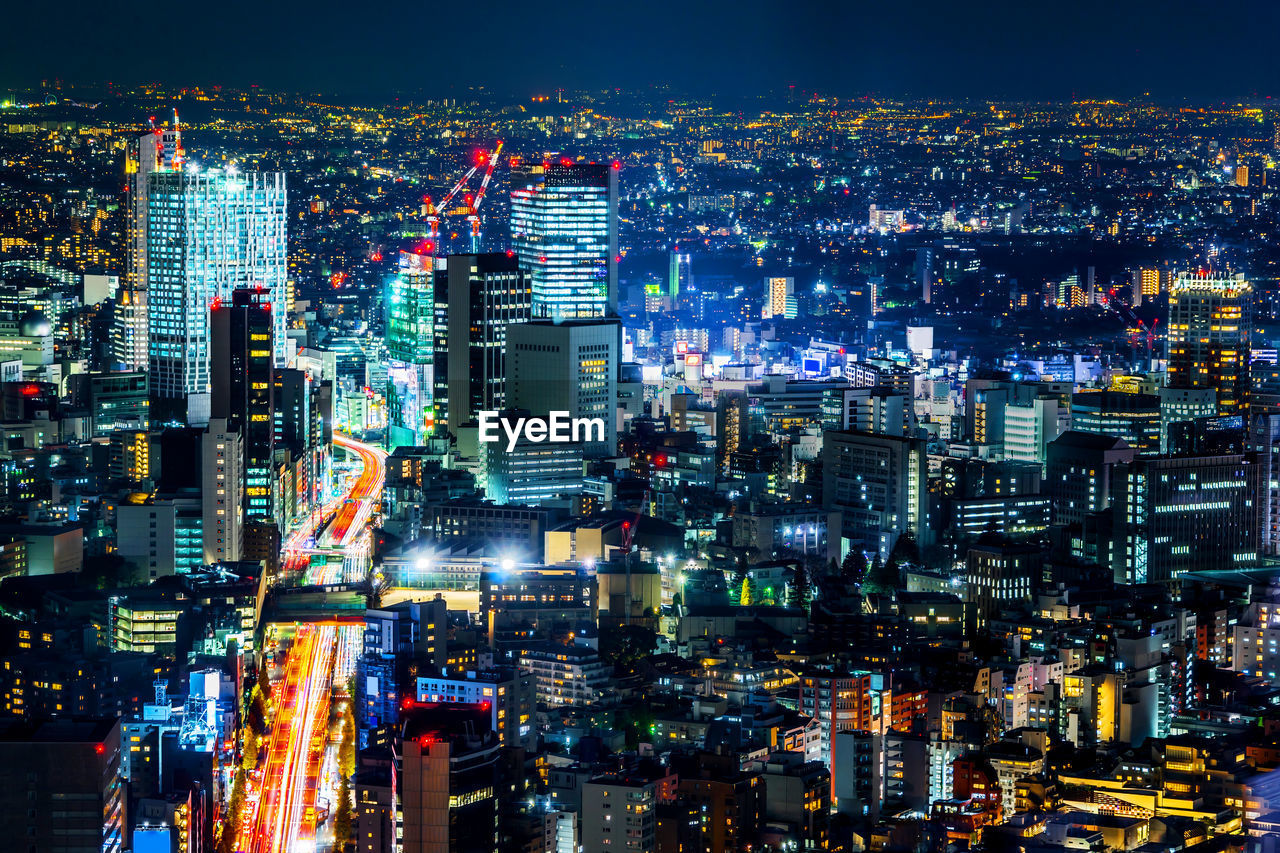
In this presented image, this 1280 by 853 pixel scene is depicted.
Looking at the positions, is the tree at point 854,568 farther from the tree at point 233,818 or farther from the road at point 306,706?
the tree at point 233,818

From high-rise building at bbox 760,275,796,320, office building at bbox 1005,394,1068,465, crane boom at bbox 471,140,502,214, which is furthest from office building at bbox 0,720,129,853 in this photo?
high-rise building at bbox 760,275,796,320

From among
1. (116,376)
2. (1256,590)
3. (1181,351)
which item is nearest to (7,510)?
(116,376)

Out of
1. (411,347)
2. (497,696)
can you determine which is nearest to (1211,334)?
(411,347)

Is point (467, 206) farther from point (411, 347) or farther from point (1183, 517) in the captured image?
point (1183, 517)

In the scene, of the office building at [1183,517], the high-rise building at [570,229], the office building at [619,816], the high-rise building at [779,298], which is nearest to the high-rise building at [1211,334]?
the office building at [1183,517]

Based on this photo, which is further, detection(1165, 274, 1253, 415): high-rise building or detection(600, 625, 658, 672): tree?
detection(1165, 274, 1253, 415): high-rise building

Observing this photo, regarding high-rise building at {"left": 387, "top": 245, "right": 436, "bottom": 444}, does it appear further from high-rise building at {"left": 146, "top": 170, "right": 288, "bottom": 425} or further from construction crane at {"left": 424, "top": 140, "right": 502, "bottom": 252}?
high-rise building at {"left": 146, "top": 170, "right": 288, "bottom": 425}
